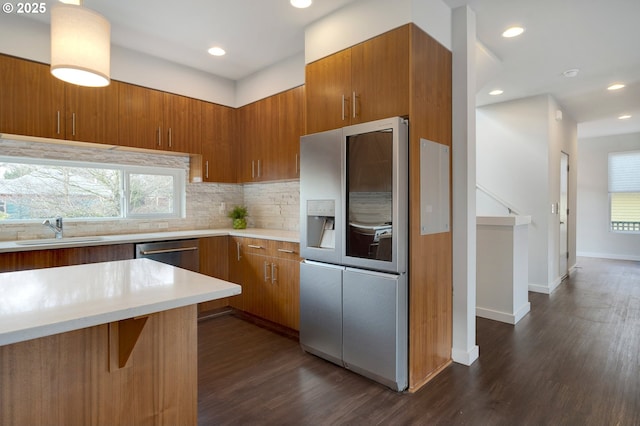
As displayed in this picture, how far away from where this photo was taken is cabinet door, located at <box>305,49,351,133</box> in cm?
261

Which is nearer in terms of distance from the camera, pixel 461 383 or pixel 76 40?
pixel 76 40

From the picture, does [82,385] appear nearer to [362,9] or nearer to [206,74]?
[362,9]

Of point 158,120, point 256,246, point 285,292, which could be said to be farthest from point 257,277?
point 158,120

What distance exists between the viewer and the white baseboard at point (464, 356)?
2.65 m

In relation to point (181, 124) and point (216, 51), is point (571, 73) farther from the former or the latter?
point (181, 124)

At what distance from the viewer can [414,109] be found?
7.49 feet

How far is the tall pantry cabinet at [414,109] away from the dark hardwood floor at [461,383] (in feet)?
1.00

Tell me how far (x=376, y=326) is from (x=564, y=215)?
4873 millimetres

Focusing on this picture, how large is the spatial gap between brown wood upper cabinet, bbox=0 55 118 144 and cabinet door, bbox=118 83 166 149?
7cm

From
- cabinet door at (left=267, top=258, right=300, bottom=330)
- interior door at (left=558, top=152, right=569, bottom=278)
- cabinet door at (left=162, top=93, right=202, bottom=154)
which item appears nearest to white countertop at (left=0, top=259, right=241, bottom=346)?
cabinet door at (left=267, top=258, right=300, bottom=330)

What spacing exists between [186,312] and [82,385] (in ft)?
1.38

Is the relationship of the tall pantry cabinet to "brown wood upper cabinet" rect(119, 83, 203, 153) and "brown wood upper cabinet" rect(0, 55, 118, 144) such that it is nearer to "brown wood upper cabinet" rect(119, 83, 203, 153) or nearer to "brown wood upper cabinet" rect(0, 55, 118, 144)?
"brown wood upper cabinet" rect(119, 83, 203, 153)

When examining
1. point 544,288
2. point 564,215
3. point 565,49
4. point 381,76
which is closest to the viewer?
point 381,76

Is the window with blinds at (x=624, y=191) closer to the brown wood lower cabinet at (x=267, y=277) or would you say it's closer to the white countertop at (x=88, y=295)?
the brown wood lower cabinet at (x=267, y=277)
